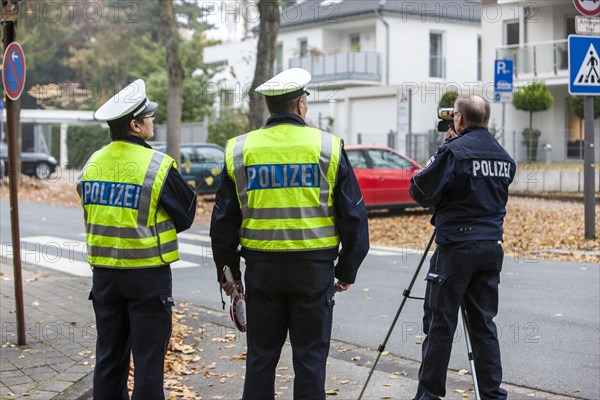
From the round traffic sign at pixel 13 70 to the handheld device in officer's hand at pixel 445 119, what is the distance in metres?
3.93

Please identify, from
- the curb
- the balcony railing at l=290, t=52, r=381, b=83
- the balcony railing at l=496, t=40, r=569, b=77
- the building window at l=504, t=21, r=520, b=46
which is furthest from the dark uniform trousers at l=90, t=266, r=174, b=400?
the balcony railing at l=290, t=52, r=381, b=83

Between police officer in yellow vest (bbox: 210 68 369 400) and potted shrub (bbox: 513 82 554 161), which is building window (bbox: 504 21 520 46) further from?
police officer in yellow vest (bbox: 210 68 369 400)

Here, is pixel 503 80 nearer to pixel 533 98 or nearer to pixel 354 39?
pixel 533 98

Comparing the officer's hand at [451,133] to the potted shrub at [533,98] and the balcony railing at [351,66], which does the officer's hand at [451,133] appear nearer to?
the potted shrub at [533,98]

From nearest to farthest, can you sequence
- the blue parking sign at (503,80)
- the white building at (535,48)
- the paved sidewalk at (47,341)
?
the paved sidewalk at (47,341), the blue parking sign at (503,80), the white building at (535,48)

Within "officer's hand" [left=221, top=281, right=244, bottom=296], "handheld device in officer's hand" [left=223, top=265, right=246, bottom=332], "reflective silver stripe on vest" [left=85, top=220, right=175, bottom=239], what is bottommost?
"handheld device in officer's hand" [left=223, top=265, right=246, bottom=332]

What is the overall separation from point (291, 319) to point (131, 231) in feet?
3.24

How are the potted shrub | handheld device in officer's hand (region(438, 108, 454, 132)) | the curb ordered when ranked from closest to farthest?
handheld device in officer's hand (region(438, 108, 454, 132)), the curb, the potted shrub

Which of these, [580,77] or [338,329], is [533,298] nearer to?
[338,329]

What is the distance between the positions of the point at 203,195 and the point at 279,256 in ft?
66.4

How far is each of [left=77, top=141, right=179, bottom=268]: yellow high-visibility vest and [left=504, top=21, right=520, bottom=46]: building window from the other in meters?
30.6

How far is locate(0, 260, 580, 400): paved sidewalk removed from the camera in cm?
632

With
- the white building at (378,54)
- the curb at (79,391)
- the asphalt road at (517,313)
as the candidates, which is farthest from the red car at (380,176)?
the white building at (378,54)

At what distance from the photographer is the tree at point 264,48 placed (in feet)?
71.5
